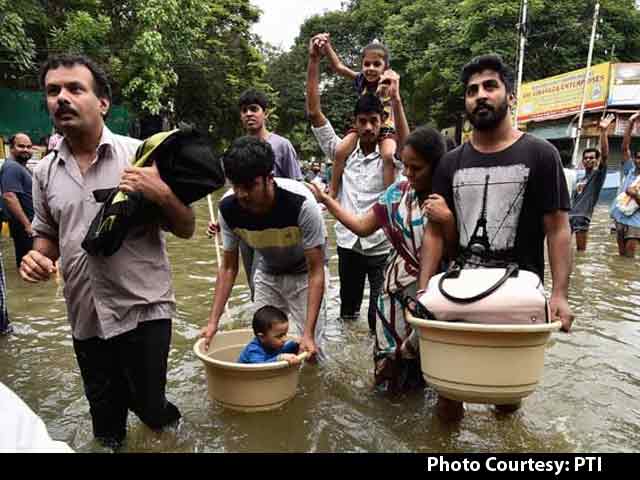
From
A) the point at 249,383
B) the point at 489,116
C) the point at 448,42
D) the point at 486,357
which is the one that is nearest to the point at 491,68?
the point at 489,116

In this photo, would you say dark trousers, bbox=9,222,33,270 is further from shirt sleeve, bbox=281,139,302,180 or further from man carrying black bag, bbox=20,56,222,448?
man carrying black bag, bbox=20,56,222,448

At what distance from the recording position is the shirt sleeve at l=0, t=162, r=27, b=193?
5.50 metres

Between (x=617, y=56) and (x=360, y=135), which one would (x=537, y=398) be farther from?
(x=617, y=56)

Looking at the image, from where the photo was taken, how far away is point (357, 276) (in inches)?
166

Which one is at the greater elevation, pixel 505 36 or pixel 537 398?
pixel 505 36

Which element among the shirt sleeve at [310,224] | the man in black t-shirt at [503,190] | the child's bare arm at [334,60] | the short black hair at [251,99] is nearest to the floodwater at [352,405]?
the man in black t-shirt at [503,190]

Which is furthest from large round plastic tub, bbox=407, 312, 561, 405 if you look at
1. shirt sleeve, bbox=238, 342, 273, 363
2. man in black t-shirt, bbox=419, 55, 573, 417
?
shirt sleeve, bbox=238, 342, 273, 363

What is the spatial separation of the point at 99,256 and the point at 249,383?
0.97 meters

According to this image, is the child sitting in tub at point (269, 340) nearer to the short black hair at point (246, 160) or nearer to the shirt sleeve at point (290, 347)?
the shirt sleeve at point (290, 347)

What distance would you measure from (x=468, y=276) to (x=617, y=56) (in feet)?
76.2

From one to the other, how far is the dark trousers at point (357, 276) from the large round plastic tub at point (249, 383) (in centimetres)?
131

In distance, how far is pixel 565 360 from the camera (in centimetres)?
395

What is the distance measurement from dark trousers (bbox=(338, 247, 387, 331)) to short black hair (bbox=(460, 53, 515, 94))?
175 cm
